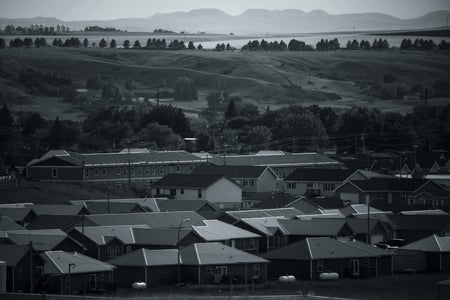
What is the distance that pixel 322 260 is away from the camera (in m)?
40.4

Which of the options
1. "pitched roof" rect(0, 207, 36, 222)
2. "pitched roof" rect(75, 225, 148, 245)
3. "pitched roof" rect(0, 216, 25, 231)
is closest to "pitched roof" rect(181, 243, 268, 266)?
"pitched roof" rect(75, 225, 148, 245)

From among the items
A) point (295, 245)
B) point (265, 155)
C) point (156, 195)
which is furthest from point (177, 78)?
point (295, 245)

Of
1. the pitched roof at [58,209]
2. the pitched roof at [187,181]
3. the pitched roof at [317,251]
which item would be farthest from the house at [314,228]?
the pitched roof at [187,181]

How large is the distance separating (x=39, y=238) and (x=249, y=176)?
25420 mm

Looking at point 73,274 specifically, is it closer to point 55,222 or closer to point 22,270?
point 22,270

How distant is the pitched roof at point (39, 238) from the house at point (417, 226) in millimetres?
12113

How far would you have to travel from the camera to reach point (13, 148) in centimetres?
7244

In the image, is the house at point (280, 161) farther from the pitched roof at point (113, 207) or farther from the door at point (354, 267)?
the door at point (354, 267)

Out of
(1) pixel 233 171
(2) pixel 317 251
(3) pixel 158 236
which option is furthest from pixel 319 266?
(1) pixel 233 171

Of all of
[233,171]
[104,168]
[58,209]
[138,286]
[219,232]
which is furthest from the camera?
[233,171]

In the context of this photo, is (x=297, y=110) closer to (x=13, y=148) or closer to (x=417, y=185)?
(x=13, y=148)

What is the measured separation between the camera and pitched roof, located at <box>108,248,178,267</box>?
38.0 meters

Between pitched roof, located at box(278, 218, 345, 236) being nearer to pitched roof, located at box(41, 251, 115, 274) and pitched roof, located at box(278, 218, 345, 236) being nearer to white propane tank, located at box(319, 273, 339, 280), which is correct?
white propane tank, located at box(319, 273, 339, 280)

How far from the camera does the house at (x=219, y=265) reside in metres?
38.2
